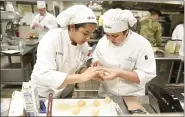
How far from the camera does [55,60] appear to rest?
1040mm

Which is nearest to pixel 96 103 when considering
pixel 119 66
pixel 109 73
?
pixel 109 73

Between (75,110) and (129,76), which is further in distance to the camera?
(129,76)

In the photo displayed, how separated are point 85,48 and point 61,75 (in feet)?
1.35

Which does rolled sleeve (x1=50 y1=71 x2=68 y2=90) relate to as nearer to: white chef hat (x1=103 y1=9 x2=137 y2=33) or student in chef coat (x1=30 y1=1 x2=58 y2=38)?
white chef hat (x1=103 y1=9 x2=137 y2=33)

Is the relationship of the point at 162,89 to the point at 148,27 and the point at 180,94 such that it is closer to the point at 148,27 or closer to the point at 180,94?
the point at 180,94

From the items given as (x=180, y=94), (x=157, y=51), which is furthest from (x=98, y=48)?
(x=157, y=51)

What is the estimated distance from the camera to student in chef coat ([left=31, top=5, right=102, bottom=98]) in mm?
943

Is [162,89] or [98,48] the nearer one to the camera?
[162,89]

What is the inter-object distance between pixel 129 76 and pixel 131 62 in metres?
0.10

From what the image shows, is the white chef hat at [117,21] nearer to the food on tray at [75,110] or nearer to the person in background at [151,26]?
→ the food on tray at [75,110]

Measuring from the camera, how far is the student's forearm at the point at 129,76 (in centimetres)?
105

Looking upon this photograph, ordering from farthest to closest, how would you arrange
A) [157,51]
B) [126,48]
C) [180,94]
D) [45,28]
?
[45,28]
[157,51]
[126,48]
[180,94]

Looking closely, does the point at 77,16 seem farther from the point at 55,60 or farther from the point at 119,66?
the point at 119,66

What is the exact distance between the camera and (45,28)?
8.88 feet
